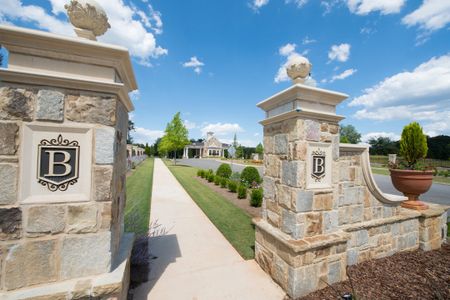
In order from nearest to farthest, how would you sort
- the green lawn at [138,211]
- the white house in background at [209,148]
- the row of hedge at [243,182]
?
the green lawn at [138,211] → the row of hedge at [243,182] → the white house in background at [209,148]

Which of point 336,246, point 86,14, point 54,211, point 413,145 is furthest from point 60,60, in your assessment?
point 413,145

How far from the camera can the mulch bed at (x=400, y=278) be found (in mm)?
2758

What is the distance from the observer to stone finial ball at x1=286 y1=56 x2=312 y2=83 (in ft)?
9.59

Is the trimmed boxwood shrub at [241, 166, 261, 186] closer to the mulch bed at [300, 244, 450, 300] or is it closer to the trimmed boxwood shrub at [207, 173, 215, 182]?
the trimmed boxwood shrub at [207, 173, 215, 182]

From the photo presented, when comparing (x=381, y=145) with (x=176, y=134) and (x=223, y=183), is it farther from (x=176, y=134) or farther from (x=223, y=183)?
(x=223, y=183)

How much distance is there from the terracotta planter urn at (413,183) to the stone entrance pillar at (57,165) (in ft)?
17.9

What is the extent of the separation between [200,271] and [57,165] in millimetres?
2667

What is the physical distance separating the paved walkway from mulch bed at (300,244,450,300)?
2.56 ft

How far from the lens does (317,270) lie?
9.30 ft

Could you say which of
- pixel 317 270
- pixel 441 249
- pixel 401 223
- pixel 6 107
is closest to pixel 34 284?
pixel 6 107

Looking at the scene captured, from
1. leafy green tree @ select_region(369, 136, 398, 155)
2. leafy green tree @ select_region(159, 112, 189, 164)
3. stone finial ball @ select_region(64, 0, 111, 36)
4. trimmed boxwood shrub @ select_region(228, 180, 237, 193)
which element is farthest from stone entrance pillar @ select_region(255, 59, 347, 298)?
leafy green tree @ select_region(369, 136, 398, 155)

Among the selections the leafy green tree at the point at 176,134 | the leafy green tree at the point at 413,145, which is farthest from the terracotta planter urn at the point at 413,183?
the leafy green tree at the point at 176,134

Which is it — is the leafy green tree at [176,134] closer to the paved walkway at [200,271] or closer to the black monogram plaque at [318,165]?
the paved walkway at [200,271]

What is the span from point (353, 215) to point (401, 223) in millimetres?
1405
